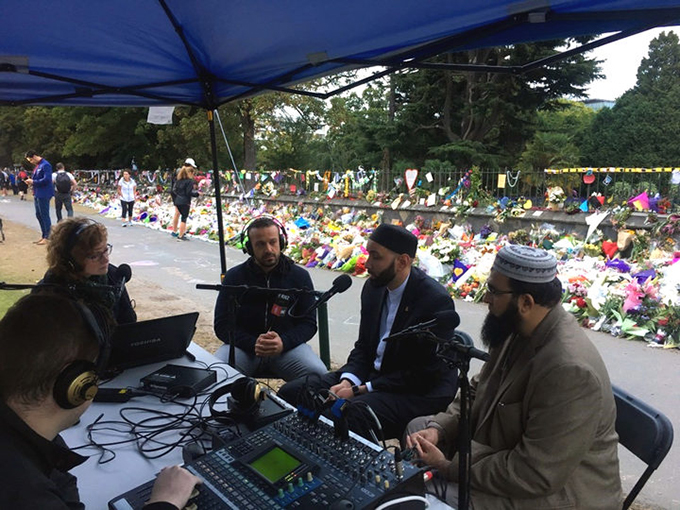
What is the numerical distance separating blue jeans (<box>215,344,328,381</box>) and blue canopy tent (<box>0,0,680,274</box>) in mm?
2121

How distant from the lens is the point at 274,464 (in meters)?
1.57

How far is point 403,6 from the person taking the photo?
8.35 feet

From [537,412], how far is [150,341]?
198cm

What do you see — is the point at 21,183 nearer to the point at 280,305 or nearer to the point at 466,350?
the point at 280,305

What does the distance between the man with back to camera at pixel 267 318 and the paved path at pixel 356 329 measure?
5.18 ft

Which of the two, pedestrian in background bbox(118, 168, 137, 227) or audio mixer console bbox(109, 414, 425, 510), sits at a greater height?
audio mixer console bbox(109, 414, 425, 510)

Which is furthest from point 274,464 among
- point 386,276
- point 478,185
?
point 478,185

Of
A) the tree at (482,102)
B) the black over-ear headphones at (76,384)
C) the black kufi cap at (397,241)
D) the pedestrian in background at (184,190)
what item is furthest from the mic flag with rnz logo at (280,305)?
the tree at (482,102)

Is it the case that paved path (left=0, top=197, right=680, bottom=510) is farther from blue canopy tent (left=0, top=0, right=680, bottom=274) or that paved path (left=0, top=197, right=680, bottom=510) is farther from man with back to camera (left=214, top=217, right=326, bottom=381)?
blue canopy tent (left=0, top=0, right=680, bottom=274)

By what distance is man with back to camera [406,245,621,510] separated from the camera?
1.92 meters

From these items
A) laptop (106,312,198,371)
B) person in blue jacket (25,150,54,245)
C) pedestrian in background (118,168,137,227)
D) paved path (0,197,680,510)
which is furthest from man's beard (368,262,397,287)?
pedestrian in background (118,168,137,227)

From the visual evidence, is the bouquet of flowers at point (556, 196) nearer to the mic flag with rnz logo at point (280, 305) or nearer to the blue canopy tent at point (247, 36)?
the blue canopy tent at point (247, 36)

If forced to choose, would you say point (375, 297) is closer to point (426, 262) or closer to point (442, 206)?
point (426, 262)

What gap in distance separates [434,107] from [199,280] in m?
15.1
